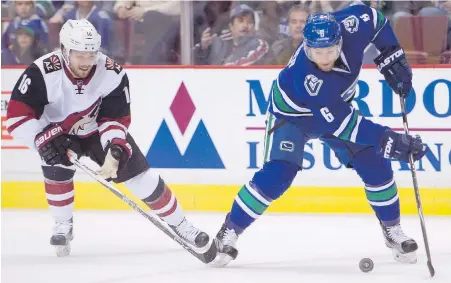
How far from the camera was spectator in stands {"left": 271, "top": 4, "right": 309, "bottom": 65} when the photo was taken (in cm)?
589

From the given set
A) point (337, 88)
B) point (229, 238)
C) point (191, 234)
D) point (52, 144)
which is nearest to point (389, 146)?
point (337, 88)

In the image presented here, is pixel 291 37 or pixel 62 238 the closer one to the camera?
pixel 62 238

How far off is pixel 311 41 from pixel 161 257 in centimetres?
122

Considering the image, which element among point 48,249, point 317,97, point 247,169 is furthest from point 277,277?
point 247,169

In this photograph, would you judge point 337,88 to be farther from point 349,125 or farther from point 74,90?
point 74,90

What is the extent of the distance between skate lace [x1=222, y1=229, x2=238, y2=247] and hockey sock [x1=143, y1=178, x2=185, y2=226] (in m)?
0.25

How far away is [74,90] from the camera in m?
4.47

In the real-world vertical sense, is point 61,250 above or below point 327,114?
below

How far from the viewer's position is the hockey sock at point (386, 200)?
433cm

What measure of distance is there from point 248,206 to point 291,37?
71.4 inches

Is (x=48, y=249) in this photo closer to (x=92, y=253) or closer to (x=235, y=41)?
(x=92, y=253)

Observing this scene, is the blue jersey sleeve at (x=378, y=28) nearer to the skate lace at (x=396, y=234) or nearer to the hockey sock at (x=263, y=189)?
the hockey sock at (x=263, y=189)

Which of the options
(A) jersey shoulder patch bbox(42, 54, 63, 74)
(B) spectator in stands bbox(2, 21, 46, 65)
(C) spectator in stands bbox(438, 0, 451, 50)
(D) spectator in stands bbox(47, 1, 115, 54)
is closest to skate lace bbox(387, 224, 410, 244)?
(A) jersey shoulder patch bbox(42, 54, 63, 74)

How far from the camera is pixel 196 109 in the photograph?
585cm
